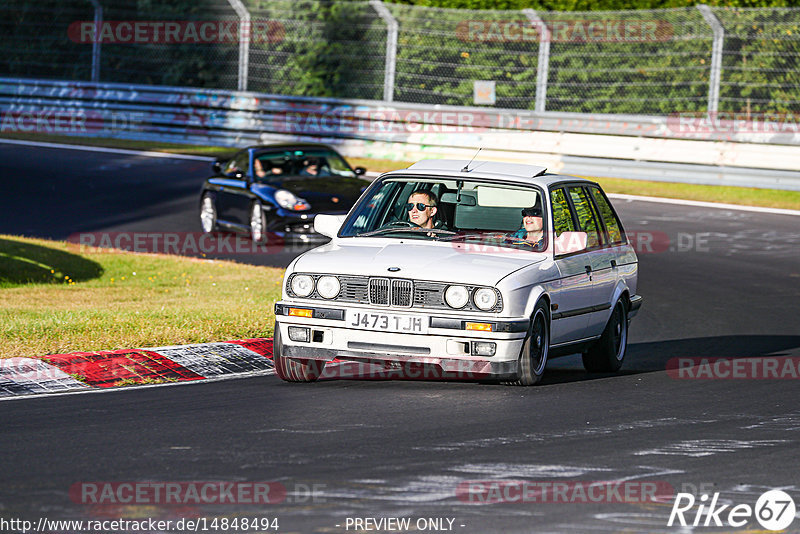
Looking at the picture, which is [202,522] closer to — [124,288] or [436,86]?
[124,288]

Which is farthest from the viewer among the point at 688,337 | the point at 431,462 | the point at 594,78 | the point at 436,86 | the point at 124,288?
the point at 436,86

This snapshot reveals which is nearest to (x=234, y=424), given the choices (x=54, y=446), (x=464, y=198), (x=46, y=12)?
(x=54, y=446)

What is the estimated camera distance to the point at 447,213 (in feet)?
33.2

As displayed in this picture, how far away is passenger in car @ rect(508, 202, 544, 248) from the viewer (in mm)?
9625

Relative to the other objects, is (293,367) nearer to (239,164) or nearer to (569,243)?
(569,243)

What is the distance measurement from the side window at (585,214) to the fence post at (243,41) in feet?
65.0

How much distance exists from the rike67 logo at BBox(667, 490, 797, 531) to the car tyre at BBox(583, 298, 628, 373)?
163 inches

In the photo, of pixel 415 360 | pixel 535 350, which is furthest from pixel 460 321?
pixel 535 350

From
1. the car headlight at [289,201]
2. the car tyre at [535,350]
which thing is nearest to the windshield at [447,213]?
the car tyre at [535,350]

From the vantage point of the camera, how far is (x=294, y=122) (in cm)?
2872

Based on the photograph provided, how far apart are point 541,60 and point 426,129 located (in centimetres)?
267

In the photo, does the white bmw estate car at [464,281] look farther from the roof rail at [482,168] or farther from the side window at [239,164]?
the side window at [239,164]

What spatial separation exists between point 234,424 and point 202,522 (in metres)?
2.12

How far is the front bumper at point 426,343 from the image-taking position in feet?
28.5
